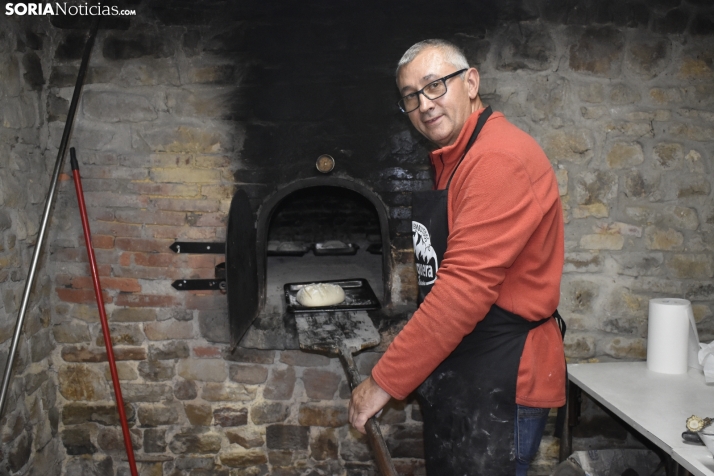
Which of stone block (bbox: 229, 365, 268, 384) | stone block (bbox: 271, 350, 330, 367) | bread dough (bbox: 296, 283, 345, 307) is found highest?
bread dough (bbox: 296, 283, 345, 307)

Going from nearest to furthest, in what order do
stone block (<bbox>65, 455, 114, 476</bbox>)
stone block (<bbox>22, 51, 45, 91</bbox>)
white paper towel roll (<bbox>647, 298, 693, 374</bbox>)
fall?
1. white paper towel roll (<bbox>647, 298, 693, 374</bbox>)
2. stone block (<bbox>22, 51, 45, 91</bbox>)
3. stone block (<bbox>65, 455, 114, 476</bbox>)

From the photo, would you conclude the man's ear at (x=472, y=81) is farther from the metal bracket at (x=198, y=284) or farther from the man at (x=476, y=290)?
the metal bracket at (x=198, y=284)

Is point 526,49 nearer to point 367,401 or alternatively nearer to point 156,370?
point 367,401

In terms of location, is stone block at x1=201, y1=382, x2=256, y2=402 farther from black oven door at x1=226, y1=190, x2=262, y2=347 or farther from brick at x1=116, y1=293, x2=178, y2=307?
brick at x1=116, y1=293, x2=178, y2=307

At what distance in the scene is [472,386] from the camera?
183 cm

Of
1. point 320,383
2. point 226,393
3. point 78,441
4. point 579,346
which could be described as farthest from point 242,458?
point 579,346

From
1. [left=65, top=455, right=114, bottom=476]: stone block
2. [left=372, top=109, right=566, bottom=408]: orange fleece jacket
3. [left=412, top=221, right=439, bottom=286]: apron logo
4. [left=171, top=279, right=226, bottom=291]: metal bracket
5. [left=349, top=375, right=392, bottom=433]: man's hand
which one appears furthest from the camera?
[left=65, top=455, right=114, bottom=476]: stone block

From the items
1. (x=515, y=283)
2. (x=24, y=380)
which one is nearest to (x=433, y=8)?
(x=515, y=283)

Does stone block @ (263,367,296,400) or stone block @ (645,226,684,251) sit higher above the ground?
stone block @ (645,226,684,251)

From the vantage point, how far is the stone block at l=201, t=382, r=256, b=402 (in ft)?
9.23

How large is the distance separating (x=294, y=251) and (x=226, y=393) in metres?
1.16

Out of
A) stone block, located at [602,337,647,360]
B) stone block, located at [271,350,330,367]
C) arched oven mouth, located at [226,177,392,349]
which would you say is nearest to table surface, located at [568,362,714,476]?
stone block, located at [602,337,647,360]

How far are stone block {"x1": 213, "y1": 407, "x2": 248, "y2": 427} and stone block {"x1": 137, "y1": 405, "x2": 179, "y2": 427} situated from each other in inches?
8.0

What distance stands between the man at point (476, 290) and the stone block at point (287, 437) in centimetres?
99
